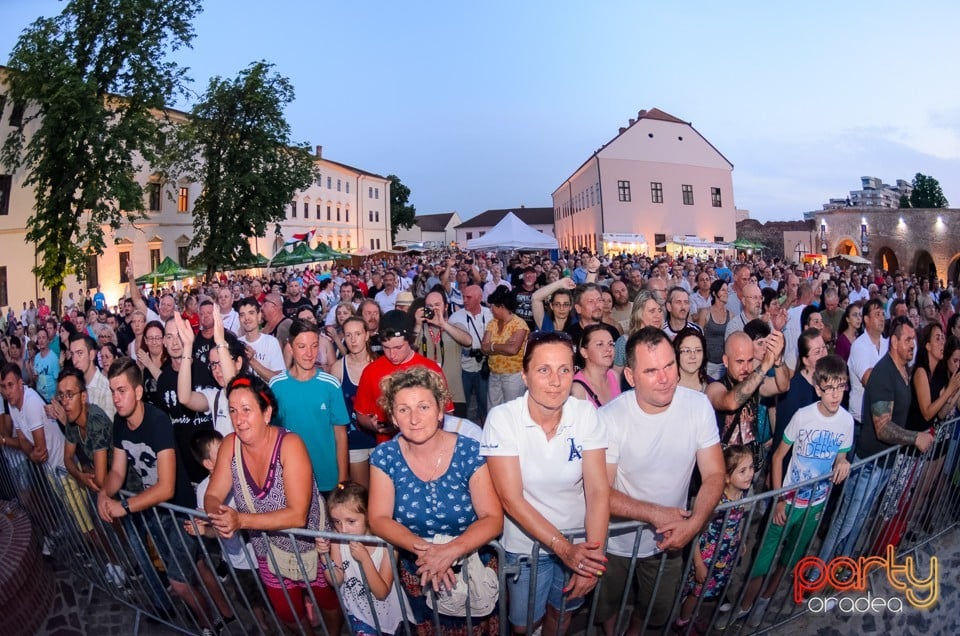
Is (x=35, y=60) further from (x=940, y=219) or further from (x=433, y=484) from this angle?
(x=940, y=219)

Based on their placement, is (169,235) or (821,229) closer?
(169,235)

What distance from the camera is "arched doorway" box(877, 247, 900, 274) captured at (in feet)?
139

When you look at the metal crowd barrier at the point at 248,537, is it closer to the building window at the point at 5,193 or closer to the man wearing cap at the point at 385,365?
the man wearing cap at the point at 385,365

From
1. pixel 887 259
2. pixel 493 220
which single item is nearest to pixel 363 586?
pixel 887 259

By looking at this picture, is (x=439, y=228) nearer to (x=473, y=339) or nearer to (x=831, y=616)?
(x=473, y=339)

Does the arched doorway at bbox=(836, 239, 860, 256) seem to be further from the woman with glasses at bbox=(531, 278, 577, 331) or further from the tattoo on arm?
the tattoo on arm

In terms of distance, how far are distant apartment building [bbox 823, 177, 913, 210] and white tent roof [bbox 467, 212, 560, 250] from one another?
6018 centimetres

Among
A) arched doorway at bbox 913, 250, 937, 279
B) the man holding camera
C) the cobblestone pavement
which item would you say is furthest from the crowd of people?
arched doorway at bbox 913, 250, 937, 279

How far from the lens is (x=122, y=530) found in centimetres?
422

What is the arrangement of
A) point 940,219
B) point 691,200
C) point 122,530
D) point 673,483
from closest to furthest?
point 673,483
point 122,530
point 940,219
point 691,200

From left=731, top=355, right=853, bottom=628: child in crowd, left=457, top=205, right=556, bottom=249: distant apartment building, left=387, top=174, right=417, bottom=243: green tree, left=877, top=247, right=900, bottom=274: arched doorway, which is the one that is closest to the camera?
left=731, top=355, right=853, bottom=628: child in crowd

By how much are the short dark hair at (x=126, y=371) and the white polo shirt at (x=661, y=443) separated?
279cm

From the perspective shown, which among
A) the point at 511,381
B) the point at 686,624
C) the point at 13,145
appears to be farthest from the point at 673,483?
the point at 13,145

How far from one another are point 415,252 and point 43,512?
5932 centimetres
